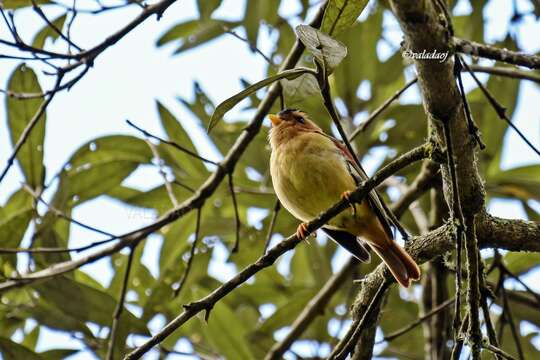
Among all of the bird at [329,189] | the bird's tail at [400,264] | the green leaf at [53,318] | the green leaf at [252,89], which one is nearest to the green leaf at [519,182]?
the bird at [329,189]

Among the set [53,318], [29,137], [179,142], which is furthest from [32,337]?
[179,142]

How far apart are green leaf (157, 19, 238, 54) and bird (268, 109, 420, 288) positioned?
1749 millimetres

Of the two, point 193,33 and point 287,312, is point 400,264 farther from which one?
point 193,33

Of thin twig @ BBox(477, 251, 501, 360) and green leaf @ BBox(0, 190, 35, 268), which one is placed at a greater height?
green leaf @ BBox(0, 190, 35, 268)

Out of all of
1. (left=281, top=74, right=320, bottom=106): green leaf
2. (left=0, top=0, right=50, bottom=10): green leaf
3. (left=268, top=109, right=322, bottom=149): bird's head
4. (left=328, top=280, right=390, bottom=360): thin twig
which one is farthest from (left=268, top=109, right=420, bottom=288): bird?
(left=0, top=0, right=50, bottom=10): green leaf

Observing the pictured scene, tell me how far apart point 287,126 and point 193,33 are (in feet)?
5.61

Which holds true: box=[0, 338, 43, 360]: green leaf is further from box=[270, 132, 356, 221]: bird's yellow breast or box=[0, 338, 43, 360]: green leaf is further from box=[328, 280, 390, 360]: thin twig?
box=[328, 280, 390, 360]: thin twig

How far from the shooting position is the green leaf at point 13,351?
3441mm

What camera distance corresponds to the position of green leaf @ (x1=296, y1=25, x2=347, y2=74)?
7.62 feet

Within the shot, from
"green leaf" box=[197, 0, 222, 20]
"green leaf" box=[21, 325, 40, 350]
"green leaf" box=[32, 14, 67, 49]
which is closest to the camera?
"green leaf" box=[32, 14, 67, 49]

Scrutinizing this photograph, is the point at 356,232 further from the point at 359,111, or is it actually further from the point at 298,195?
the point at 359,111

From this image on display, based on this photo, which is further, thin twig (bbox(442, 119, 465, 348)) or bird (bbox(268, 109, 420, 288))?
bird (bbox(268, 109, 420, 288))

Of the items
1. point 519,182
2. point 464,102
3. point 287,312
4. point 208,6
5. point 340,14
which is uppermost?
point 208,6

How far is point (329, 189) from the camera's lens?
3.55 m
